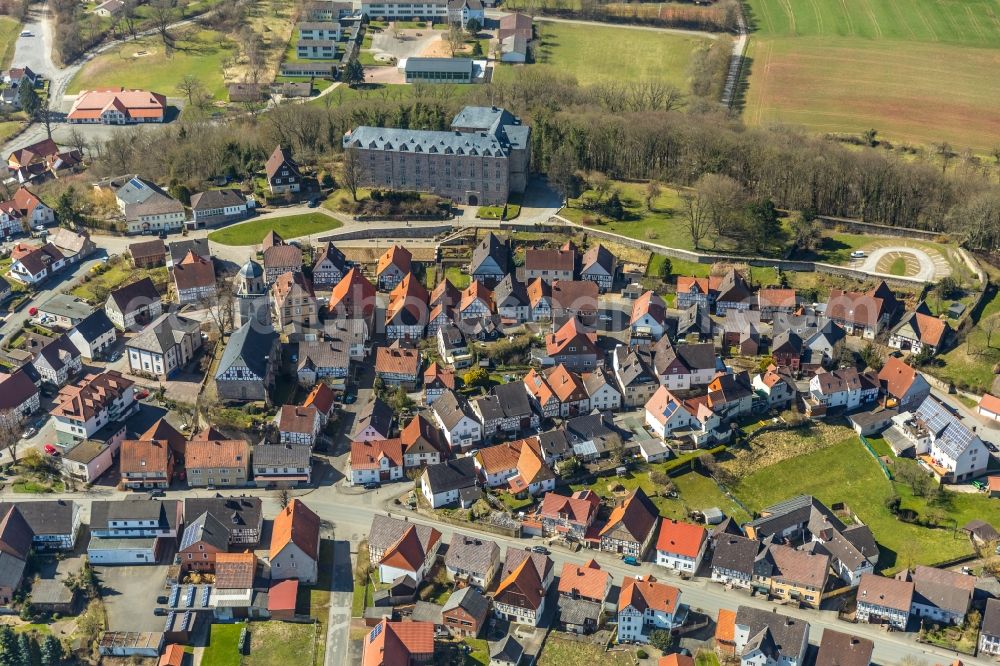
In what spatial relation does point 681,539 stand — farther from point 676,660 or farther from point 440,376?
point 440,376

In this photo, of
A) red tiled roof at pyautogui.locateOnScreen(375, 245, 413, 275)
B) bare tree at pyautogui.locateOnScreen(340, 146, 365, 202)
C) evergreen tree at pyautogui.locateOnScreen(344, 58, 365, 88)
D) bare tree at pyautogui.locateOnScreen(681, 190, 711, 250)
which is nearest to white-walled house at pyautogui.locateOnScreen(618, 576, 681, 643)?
red tiled roof at pyautogui.locateOnScreen(375, 245, 413, 275)

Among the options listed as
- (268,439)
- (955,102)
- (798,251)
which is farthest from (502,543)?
(955,102)

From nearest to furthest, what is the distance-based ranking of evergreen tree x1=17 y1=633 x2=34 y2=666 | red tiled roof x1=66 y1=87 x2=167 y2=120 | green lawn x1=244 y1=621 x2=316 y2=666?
evergreen tree x1=17 y1=633 x2=34 y2=666 → green lawn x1=244 y1=621 x2=316 y2=666 → red tiled roof x1=66 y1=87 x2=167 y2=120

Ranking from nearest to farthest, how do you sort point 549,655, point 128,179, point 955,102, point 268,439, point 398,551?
point 549,655 < point 398,551 < point 268,439 < point 128,179 < point 955,102

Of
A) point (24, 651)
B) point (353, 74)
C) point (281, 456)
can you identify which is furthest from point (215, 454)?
point (353, 74)

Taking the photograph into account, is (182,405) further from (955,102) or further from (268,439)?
(955,102)

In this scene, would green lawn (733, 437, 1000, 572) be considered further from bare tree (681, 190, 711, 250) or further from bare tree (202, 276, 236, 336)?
bare tree (202, 276, 236, 336)
